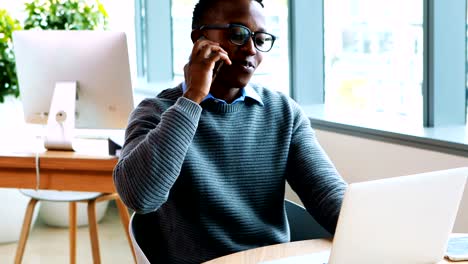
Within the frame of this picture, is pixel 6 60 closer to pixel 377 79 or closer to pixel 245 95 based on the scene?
pixel 377 79

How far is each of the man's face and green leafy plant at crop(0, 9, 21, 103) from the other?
282 cm

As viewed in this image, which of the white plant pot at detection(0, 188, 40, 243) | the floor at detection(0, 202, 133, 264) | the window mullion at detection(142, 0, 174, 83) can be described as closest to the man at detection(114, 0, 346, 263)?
the floor at detection(0, 202, 133, 264)

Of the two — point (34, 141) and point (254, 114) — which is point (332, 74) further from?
point (254, 114)

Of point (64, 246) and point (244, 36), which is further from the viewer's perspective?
point (64, 246)

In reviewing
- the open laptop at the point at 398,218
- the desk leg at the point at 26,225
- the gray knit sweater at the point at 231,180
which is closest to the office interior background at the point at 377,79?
the gray knit sweater at the point at 231,180

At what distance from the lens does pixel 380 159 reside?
320 cm

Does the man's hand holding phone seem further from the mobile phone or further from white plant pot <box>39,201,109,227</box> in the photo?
white plant pot <box>39,201,109,227</box>

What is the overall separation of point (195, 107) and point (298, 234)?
539mm

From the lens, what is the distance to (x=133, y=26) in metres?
6.06

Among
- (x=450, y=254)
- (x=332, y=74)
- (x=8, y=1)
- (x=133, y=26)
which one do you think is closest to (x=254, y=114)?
(x=450, y=254)

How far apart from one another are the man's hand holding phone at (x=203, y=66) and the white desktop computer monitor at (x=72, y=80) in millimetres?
1103

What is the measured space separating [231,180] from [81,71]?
50.3 inches

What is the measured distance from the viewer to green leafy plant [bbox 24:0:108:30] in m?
4.73

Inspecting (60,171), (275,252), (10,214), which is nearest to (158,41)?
(10,214)
